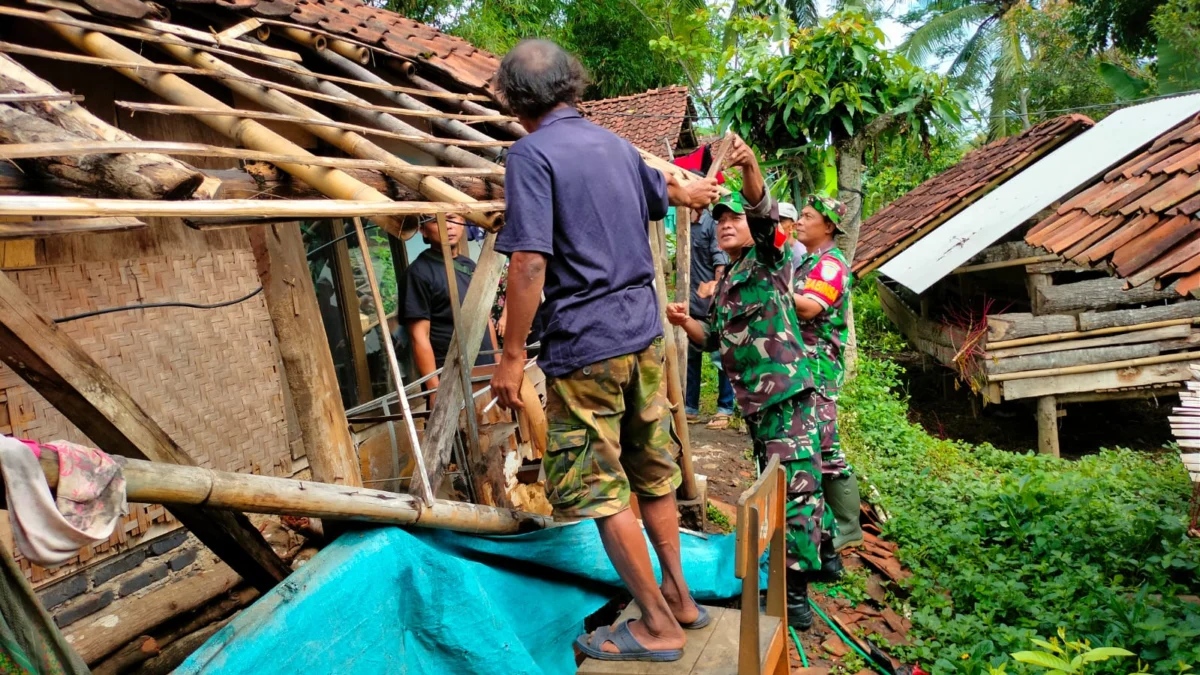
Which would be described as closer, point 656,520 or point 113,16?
point 656,520

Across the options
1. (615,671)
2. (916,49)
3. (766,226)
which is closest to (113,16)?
(766,226)

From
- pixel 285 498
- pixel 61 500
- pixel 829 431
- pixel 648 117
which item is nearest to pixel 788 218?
pixel 829 431

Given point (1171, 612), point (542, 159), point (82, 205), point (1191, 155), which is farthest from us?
point (1191, 155)

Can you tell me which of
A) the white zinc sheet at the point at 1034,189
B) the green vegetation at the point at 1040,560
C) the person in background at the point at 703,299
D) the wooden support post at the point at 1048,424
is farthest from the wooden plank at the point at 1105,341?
the person in background at the point at 703,299

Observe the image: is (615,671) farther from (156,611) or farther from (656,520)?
(156,611)

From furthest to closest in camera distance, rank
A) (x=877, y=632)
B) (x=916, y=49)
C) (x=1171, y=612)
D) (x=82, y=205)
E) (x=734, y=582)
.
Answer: (x=916, y=49), (x=877, y=632), (x=1171, y=612), (x=734, y=582), (x=82, y=205)

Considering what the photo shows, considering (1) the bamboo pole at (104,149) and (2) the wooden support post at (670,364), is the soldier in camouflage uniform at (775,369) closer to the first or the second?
(2) the wooden support post at (670,364)

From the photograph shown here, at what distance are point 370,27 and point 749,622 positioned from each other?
171 inches

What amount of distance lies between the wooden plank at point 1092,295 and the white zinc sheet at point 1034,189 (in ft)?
3.12

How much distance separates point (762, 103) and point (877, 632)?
18.0 feet

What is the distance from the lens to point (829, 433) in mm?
4781

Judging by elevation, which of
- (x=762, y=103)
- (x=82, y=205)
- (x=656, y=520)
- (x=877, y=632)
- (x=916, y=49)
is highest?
(x=916, y=49)

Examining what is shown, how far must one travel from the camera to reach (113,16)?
3.54 metres

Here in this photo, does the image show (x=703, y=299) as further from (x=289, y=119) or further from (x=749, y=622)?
(x=749, y=622)
